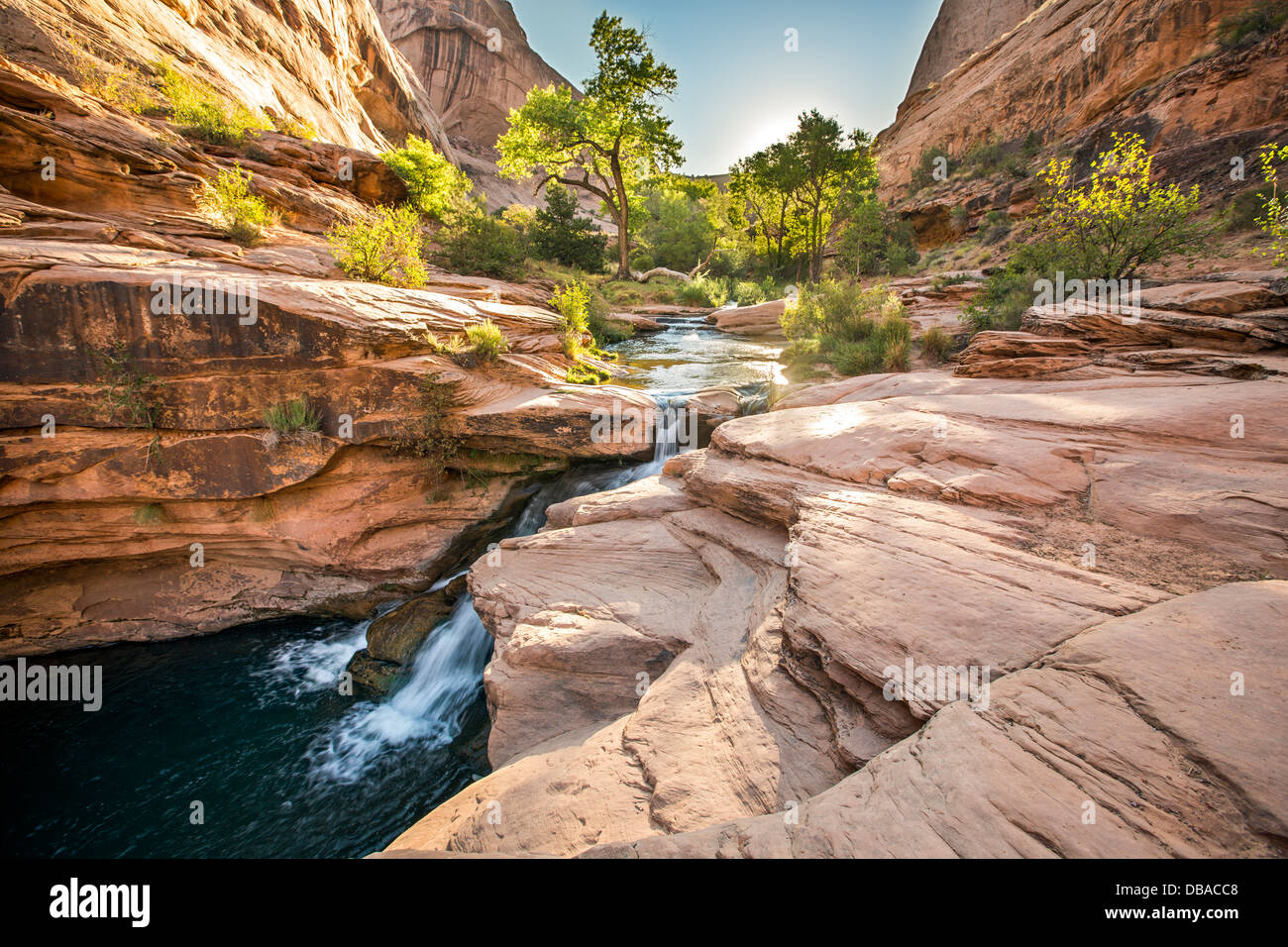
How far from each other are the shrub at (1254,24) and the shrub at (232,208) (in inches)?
1122

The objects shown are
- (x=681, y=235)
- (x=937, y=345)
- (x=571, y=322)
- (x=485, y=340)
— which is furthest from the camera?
(x=681, y=235)

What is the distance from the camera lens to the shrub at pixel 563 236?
79.7 ft

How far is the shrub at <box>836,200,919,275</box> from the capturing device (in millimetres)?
25969

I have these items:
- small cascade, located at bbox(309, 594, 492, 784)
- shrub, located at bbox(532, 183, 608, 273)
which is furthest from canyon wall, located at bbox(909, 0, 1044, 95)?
small cascade, located at bbox(309, 594, 492, 784)

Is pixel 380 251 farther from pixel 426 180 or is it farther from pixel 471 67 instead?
pixel 471 67

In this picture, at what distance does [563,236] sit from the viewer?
80.4 ft

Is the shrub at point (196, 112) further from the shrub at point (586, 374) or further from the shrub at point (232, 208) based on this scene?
the shrub at point (586, 374)

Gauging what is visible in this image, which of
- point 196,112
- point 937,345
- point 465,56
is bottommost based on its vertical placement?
point 937,345

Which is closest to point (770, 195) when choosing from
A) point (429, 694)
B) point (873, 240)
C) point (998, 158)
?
point (873, 240)

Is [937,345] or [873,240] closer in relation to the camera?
[937,345]

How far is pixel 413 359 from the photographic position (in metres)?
7.54

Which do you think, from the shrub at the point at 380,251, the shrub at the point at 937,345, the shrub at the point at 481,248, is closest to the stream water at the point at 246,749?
the shrub at the point at 380,251

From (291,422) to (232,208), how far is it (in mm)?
5508
